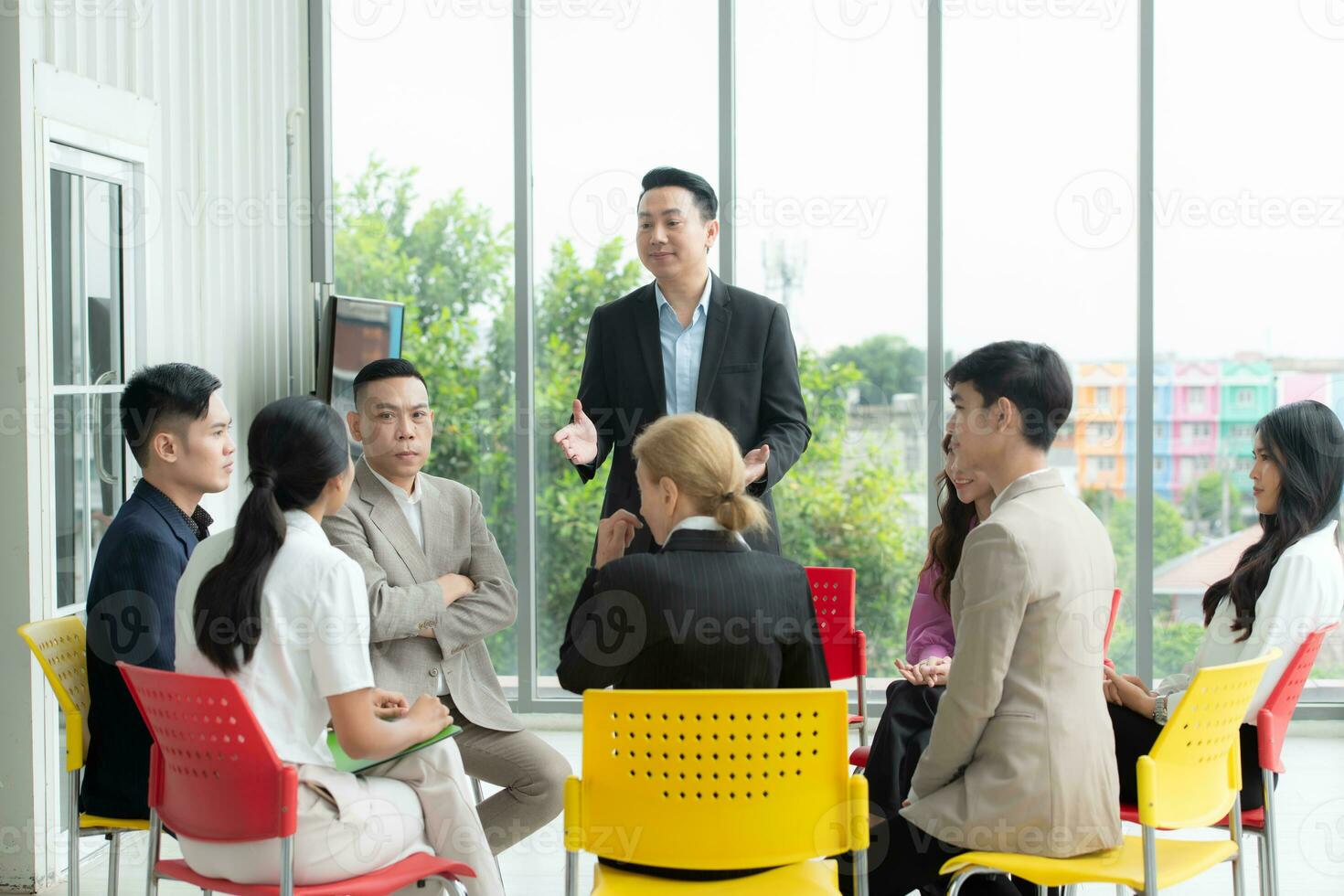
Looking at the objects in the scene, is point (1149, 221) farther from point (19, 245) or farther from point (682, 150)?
point (19, 245)

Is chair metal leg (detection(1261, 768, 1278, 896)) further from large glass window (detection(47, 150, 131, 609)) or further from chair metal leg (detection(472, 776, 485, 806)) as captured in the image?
large glass window (detection(47, 150, 131, 609))

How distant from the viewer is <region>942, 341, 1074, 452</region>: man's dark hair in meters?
2.22

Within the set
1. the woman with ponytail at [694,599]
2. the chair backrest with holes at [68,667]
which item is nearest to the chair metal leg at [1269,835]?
the woman with ponytail at [694,599]

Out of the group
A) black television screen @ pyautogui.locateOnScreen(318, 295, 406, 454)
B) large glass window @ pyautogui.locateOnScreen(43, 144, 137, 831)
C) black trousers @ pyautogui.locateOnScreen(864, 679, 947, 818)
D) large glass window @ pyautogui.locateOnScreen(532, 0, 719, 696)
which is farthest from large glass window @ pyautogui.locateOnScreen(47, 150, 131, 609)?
black trousers @ pyautogui.locateOnScreen(864, 679, 947, 818)

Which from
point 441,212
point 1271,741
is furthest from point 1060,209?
point 1271,741

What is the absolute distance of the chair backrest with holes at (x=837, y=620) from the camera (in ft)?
10.7

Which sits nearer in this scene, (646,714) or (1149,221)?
(646,714)

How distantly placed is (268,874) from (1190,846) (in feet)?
5.34

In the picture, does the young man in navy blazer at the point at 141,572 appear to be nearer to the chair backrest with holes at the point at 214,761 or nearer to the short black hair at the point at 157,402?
the short black hair at the point at 157,402

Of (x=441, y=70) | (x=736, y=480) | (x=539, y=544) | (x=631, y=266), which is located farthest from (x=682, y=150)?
(x=736, y=480)

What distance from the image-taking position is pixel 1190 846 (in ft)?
7.30

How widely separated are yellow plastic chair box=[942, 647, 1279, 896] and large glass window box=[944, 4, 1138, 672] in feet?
9.30

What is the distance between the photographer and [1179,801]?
6.95 ft

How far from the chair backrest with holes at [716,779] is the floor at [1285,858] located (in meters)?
1.56
